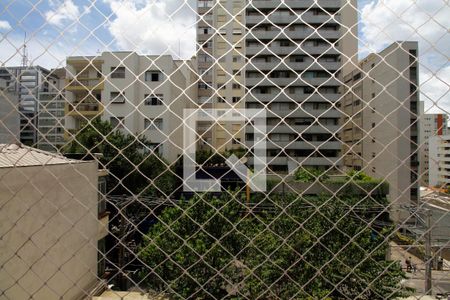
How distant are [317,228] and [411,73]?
246 centimetres

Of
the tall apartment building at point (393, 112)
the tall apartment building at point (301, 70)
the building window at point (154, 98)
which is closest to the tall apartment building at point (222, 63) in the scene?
the tall apartment building at point (301, 70)

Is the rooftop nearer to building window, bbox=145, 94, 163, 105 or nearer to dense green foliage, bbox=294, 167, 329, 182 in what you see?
building window, bbox=145, 94, 163, 105

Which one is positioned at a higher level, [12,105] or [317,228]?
[12,105]

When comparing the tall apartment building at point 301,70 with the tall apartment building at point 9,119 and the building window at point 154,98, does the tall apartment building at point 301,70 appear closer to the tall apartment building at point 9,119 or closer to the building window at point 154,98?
the building window at point 154,98

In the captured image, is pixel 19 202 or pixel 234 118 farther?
pixel 19 202

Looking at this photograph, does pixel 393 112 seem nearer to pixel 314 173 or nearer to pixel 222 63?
pixel 222 63

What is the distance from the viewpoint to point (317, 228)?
3363 mm

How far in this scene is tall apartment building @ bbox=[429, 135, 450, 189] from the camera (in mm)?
972

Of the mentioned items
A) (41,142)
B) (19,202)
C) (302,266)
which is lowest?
(302,266)

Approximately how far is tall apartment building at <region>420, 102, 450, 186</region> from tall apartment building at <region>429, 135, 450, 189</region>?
15 mm

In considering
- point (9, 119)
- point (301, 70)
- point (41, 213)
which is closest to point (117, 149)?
point (9, 119)

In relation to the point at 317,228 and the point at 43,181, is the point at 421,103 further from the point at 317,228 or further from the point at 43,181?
the point at 317,228

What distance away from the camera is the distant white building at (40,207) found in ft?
4.27

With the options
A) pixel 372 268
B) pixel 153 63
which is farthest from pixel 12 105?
pixel 372 268
